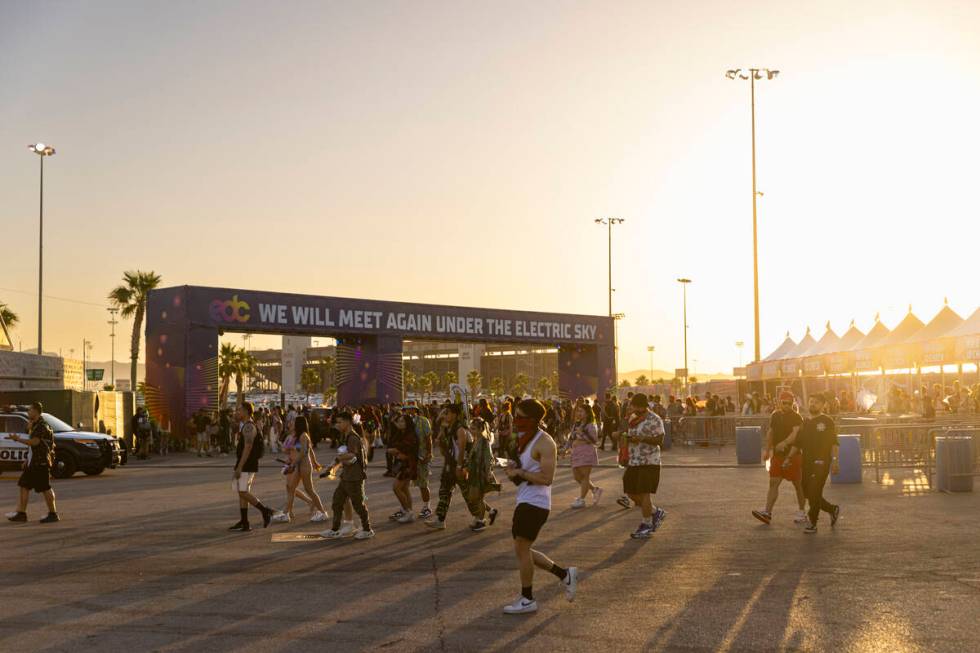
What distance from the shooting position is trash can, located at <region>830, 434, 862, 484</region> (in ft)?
63.8

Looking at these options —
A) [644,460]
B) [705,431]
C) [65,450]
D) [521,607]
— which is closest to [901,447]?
[705,431]

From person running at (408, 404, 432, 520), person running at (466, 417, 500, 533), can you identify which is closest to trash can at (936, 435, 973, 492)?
person running at (466, 417, 500, 533)

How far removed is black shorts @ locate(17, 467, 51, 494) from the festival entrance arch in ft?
72.8

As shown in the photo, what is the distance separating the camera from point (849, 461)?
19.5 m

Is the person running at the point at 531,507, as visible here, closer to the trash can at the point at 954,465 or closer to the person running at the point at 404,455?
the person running at the point at 404,455

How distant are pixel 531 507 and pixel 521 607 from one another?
79 cm

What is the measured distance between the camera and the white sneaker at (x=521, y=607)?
26.6 ft

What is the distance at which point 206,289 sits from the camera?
123 feet

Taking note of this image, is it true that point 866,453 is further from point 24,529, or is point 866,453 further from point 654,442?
point 24,529

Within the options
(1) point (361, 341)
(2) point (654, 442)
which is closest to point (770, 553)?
(2) point (654, 442)

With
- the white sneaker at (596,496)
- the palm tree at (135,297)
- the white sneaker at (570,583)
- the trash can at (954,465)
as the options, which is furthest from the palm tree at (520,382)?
the white sneaker at (570,583)

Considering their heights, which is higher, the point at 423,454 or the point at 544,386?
the point at 544,386

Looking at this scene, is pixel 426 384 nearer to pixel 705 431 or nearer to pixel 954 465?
pixel 705 431

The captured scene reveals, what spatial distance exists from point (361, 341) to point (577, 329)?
42.6 feet
